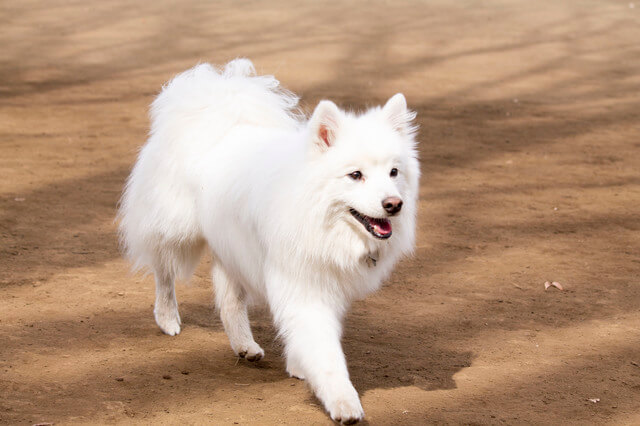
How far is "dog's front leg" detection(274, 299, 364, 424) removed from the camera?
13.5ft

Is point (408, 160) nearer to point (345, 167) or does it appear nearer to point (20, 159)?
point (345, 167)

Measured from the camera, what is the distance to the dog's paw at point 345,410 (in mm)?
4074

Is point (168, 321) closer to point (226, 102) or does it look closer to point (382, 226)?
point (226, 102)

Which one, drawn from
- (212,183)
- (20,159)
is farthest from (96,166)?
(212,183)

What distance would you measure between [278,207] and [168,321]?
1525 mm

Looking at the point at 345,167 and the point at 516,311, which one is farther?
the point at 516,311

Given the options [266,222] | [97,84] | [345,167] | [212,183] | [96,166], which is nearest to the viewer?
[345,167]

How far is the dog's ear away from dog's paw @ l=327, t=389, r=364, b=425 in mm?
1175

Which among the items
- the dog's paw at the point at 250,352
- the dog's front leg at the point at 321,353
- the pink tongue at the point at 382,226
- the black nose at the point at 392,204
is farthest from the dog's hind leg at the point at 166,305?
the black nose at the point at 392,204

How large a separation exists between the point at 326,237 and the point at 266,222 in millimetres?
354

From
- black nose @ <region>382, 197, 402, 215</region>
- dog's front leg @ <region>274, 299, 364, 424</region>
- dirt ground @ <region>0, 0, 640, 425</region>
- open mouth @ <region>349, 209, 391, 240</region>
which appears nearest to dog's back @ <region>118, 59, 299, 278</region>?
dirt ground @ <region>0, 0, 640, 425</region>

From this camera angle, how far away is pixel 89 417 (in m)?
4.33

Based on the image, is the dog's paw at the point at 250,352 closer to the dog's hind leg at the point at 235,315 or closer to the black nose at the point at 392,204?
the dog's hind leg at the point at 235,315

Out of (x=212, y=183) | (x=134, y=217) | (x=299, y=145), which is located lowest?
(x=134, y=217)
